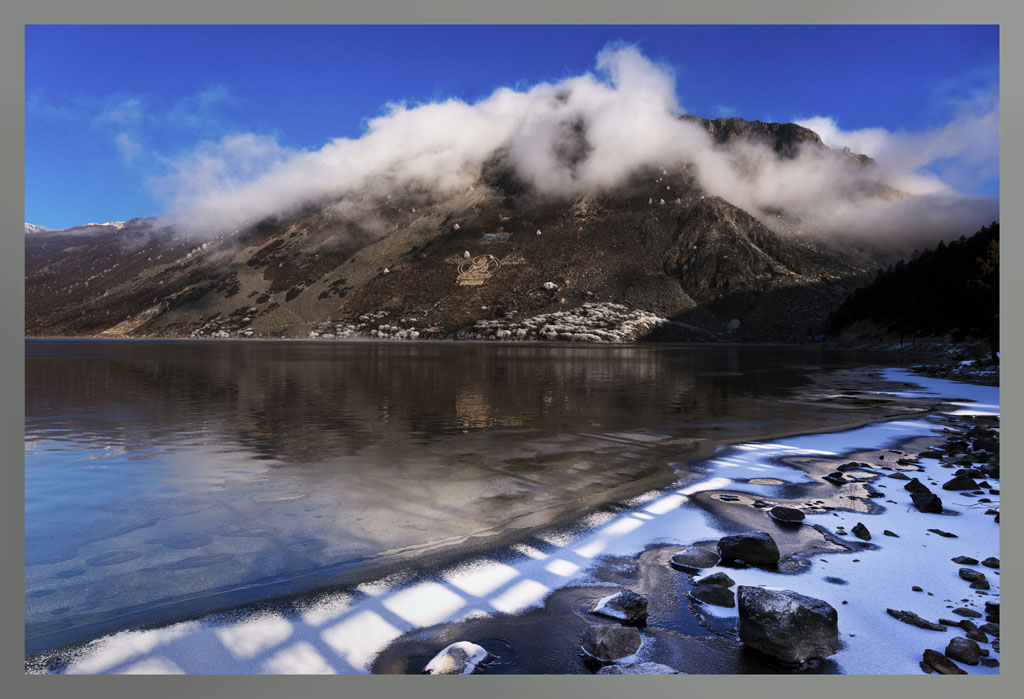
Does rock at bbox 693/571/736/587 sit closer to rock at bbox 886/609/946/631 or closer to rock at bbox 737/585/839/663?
rock at bbox 737/585/839/663


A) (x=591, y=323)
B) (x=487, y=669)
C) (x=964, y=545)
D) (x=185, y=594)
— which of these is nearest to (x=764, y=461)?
(x=964, y=545)

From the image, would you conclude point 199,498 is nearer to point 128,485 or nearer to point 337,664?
point 128,485

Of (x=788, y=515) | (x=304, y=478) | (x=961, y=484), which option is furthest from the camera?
(x=304, y=478)

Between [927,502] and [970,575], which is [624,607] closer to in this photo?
[970,575]

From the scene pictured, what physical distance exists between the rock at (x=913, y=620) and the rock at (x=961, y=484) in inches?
227

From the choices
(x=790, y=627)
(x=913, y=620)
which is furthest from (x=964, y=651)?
(x=790, y=627)

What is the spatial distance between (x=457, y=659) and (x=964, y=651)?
3.79 metres

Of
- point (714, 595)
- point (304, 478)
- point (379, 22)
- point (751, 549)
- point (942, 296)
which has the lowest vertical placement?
point (304, 478)

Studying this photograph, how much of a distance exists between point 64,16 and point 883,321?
4683 inches

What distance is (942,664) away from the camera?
13.8ft

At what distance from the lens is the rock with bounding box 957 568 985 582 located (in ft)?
18.6

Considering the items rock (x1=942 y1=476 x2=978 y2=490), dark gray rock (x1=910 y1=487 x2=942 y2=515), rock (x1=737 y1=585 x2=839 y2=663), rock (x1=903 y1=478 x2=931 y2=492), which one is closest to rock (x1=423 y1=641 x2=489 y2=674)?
rock (x1=737 y1=585 x2=839 y2=663)

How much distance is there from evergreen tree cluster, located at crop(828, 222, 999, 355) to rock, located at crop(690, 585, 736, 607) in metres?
19.6

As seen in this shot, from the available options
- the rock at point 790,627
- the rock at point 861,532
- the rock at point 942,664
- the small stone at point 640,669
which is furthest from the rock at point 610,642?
the rock at point 861,532
